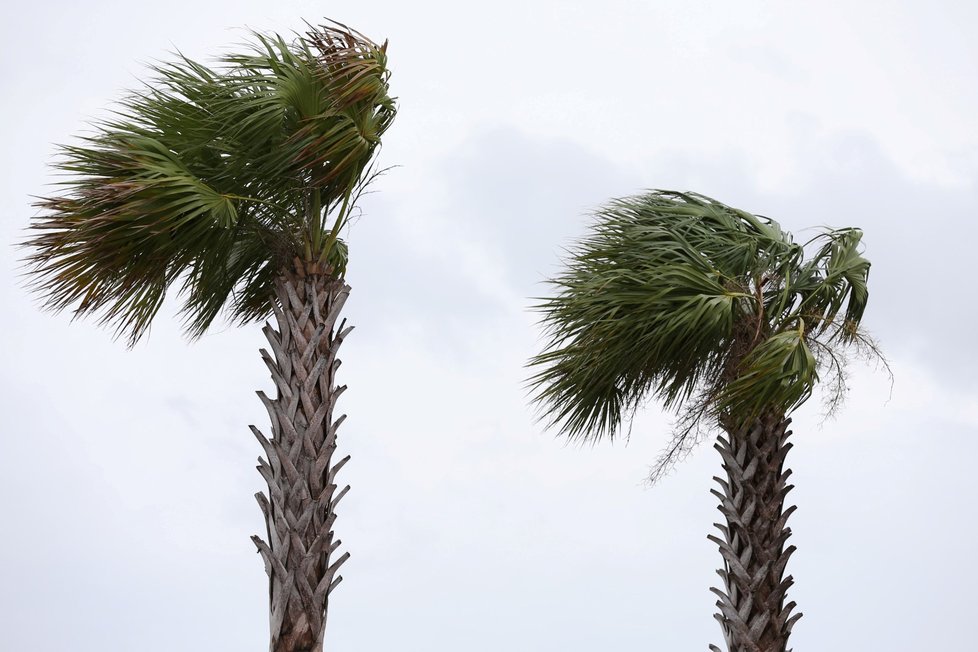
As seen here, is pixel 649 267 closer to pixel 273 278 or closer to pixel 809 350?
pixel 809 350

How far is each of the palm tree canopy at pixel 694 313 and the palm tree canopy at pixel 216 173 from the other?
8.99ft

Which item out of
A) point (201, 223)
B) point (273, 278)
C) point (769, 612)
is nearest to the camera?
point (201, 223)

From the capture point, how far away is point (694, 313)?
10742mm

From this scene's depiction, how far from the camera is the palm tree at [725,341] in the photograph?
1091 centimetres

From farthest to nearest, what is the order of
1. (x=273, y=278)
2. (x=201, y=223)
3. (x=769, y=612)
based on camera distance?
1. (x=769, y=612)
2. (x=273, y=278)
3. (x=201, y=223)

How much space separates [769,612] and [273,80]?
672 centimetres

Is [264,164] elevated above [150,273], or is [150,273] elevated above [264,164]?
[264,164]

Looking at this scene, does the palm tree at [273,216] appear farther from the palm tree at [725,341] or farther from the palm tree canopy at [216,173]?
the palm tree at [725,341]

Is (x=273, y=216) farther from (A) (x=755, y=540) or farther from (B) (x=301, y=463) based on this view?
(A) (x=755, y=540)

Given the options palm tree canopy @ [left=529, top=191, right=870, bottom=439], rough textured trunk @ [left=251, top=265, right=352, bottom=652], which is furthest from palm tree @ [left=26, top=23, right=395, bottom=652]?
palm tree canopy @ [left=529, top=191, right=870, bottom=439]

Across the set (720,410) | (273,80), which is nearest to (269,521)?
(273,80)

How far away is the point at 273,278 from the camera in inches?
411

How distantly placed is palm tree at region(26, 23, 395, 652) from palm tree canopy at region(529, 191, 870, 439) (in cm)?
274

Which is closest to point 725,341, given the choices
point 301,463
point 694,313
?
point 694,313
